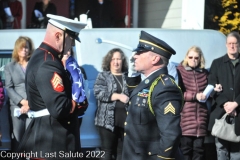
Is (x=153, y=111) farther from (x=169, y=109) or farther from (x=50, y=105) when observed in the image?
(x=50, y=105)

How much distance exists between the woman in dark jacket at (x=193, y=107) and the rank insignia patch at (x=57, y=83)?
359cm

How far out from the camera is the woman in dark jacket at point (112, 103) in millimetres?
7156

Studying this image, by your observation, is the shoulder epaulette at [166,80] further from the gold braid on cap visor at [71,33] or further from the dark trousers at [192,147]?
the dark trousers at [192,147]

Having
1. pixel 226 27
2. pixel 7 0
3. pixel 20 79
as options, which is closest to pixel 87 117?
pixel 20 79

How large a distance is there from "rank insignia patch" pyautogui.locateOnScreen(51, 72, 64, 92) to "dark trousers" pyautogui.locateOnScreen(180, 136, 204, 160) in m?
3.69

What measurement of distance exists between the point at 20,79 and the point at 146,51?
314 centimetres

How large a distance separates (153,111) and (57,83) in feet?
2.54

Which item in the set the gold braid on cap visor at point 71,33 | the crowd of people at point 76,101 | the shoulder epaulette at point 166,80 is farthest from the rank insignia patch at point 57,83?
the shoulder epaulette at point 166,80

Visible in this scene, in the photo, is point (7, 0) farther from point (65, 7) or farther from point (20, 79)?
point (20, 79)

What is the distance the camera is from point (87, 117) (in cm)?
744

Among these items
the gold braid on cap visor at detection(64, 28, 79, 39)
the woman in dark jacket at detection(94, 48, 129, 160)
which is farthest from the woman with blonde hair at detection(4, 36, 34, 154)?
the gold braid on cap visor at detection(64, 28, 79, 39)

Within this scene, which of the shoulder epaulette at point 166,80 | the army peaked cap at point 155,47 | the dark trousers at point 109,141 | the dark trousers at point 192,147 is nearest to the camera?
the shoulder epaulette at point 166,80

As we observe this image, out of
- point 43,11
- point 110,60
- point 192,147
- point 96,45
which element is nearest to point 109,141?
point 110,60

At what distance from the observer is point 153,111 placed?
4.19 meters
